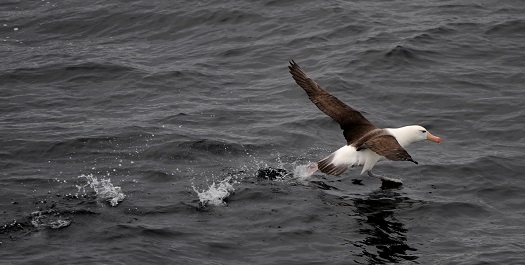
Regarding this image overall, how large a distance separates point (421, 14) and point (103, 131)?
821 centimetres

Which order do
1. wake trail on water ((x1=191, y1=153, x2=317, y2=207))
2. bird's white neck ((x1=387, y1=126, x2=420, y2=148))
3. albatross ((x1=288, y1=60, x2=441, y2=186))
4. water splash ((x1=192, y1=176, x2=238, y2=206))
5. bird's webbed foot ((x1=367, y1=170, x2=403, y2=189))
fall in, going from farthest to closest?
bird's white neck ((x1=387, y1=126, x2=420, y2=148)) → bird's webbed foot ((x1=367, y1=170, x2=403, y2=189)) → albatross ((x1=288, y1=60, x2=441, y2=186)) → wake trail on water ((x1=191, y1=153, x2=317, y2=207)) → water splash ((x1=192, y1=176, x2=238, y2=206))

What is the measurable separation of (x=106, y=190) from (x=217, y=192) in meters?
1.49

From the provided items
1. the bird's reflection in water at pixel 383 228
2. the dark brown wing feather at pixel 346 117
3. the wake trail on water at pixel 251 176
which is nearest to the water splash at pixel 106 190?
the wake trail on water at pixel 251 176

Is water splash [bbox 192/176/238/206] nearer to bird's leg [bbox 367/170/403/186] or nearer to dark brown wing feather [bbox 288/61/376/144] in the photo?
dark brown wing feather [bbox 288/61/376/144]

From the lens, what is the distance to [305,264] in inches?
421

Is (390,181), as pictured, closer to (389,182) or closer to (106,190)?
(389,182)

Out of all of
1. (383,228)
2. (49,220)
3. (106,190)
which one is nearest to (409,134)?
(383,228)

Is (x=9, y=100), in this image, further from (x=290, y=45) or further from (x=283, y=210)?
(x=283, y=210)

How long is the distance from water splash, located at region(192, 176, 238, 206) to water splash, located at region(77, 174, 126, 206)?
1.05 meters

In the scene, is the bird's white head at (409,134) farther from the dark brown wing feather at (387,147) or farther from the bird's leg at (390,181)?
the bird's leg at (390,181)

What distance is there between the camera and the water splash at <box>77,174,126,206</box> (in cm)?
1222

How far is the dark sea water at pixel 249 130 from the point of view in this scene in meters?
11.3

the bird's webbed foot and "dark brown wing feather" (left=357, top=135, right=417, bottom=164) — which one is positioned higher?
"dark brown wing feather" (left=357, top=135, right=417, bottom=164)

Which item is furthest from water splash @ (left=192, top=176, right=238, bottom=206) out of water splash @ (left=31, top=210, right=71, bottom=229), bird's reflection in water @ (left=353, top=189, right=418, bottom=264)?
water splash @ (left=31, top=210, right=71, bottom=229)
